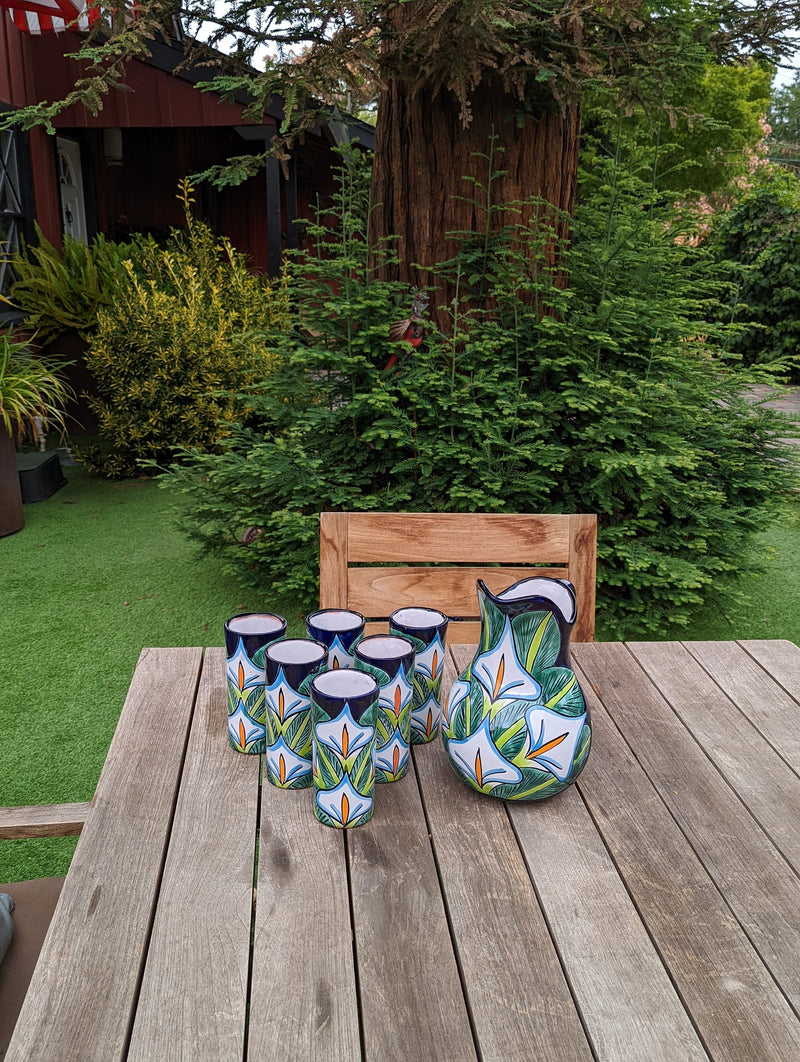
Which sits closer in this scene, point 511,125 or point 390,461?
point 511,125

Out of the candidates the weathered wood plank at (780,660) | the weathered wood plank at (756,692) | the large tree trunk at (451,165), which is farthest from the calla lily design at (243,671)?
the large tree trunk at (451,165)

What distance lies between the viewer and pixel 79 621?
3.62 meters

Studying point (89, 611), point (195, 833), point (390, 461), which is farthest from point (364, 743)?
point (89, 611)

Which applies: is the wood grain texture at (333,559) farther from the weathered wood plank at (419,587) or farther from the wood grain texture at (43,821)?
the wood grain texture at (43,821)

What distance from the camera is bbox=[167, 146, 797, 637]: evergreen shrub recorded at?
3098 millimetres

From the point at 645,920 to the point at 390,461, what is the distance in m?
2.43

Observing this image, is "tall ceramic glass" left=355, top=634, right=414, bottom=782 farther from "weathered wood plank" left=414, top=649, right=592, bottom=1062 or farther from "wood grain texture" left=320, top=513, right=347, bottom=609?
"wood grain texture" left=320, top=513, right=347, bottom=609

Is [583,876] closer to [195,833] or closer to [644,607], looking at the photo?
[195,833]

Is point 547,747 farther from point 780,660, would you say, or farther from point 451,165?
point 451,165

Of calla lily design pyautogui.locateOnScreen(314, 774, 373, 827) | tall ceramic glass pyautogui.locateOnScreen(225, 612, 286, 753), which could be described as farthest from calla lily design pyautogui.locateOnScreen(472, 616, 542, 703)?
tall ceramic glass pyautogui.locateOnScreen(225, 612, 286, 753)

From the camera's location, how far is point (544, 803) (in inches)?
48.3

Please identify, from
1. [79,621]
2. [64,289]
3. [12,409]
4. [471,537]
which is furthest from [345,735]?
[64,289]

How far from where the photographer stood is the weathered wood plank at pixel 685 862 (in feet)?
2.88

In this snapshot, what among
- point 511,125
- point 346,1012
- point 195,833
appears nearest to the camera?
point 346,1012
